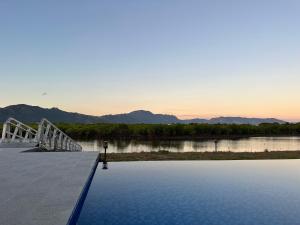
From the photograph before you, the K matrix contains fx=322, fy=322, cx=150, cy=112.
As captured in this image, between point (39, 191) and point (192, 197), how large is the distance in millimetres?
6056

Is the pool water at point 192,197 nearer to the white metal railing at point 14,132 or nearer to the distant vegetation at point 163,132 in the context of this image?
the white metal railing at point 14,132

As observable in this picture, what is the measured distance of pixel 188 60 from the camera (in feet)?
92.6

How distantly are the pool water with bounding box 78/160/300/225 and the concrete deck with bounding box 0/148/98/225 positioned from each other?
1.24m

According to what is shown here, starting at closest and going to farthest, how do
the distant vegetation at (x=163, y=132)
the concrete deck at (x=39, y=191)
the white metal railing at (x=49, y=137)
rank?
the concrete deck at (x=39, y=191), the white metal railing at (x=49, y=137), the distant vegetation at (x=163, y=132)

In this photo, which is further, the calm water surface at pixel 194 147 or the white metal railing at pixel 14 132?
the calm water surface at pixel 194 147

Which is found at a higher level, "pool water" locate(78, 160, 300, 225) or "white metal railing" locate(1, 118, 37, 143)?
"white metal railing" locate(1, 118, 37, 143)

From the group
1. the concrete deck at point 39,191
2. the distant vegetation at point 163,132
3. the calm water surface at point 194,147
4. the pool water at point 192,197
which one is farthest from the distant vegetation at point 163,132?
the concrete deck at point 39,191

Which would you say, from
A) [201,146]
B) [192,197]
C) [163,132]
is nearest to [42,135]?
[192,197]

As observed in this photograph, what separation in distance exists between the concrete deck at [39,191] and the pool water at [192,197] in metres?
1.24

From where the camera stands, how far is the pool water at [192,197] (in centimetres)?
830

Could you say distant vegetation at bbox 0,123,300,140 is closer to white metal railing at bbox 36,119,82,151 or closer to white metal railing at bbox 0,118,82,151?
white metal railing at bbox 36,119,82,151

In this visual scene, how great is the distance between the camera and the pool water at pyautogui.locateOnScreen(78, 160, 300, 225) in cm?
830

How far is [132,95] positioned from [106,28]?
1720 cm

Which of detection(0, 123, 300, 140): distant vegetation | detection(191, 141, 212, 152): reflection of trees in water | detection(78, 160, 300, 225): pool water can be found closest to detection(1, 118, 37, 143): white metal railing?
detection(78, 160, 300, 225): pool water
